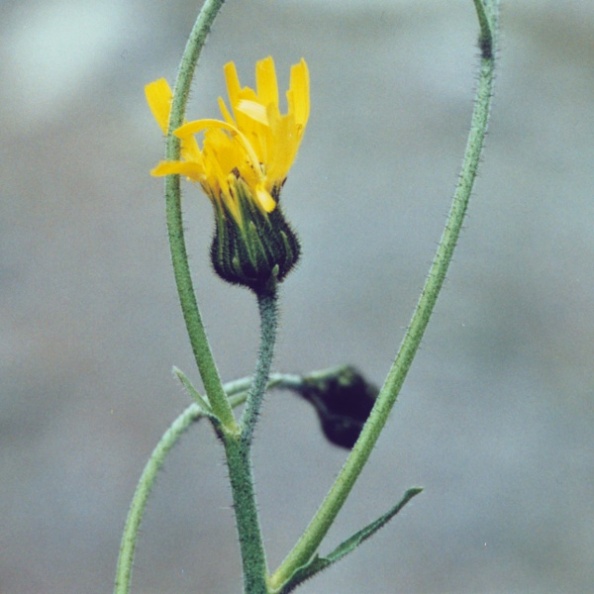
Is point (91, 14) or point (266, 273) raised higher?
point (91, 14)

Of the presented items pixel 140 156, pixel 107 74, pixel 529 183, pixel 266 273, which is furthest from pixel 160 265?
pixel 266 273

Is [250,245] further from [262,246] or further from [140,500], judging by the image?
[140,500]

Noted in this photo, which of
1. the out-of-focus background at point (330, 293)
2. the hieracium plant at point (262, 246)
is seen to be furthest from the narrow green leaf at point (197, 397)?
the out-of-focus background at point (330, 293)

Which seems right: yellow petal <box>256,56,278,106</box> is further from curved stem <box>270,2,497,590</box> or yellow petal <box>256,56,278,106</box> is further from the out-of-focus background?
the out-of-focus background

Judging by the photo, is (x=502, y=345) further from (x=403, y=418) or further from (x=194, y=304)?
(x=194, y=304)

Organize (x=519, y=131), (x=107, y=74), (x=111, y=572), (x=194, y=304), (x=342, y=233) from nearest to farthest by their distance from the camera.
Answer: (x=194, y=304), (x=111, y=572), (x=342, y=233), (x=519, y=131), (x=107, y=74)

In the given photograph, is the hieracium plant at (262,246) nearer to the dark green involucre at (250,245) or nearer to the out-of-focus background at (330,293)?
the dark green involucre at (250,245)

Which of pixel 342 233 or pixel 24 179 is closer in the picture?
pixel 342 233

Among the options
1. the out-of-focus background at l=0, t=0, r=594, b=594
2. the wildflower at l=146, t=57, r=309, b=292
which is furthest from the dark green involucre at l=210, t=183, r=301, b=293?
the out-of-focus background at l=0, t=0, r=594, b=594
